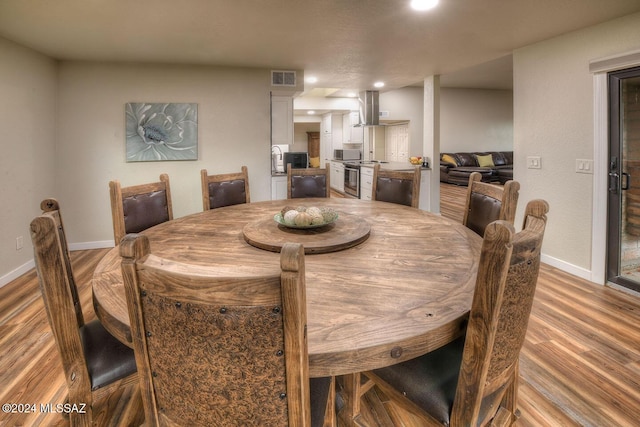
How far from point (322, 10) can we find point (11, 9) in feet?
7.31

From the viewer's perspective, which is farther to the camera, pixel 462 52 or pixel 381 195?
pixel 462 52

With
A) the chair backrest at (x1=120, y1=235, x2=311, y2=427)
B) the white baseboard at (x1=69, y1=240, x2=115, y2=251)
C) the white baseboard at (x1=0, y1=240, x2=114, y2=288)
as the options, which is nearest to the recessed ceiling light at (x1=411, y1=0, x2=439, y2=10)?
the chair backrest at (x1=120, y1=235, x2=311, y2=427)

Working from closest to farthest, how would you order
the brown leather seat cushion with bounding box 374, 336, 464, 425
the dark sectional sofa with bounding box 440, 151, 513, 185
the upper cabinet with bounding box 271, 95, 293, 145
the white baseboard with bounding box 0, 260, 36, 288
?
the brown leather seat cushion with bounding box 374, 336, 464, 425, the white baseboard with bounding box 0, 260, 36, 288, the upper cabinet with bounding box 271, 95, 293, 145, the dark sectional sofa with bounding box 440, 151, 513, 185

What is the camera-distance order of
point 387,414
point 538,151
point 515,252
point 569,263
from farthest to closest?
point 538,151 → point 569,263 → point 387,414 → point 515,252

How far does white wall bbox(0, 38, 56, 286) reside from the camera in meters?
3.29

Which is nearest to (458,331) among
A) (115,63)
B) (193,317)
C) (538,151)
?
(193,317)

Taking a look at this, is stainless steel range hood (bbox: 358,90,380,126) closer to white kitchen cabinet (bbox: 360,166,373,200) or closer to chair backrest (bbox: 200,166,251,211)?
white kitchen cabinet (bbox: 360,166,373,200)

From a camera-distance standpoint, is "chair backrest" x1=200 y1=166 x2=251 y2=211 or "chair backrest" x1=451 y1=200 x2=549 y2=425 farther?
"chair backrest" x1=200 y1=166 x2=251 y2=211

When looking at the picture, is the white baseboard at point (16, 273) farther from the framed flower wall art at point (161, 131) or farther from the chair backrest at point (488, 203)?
the chair backrest at point (488, 203)

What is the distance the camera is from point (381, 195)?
3.22 metres

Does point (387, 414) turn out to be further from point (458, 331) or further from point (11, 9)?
point (11, 9)

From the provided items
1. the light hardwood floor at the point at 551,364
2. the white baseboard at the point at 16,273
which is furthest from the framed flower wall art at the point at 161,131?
the light hardwood floor at the point at 551,364

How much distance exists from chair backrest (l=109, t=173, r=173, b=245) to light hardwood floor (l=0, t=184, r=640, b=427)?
83cm

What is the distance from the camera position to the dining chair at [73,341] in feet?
3.26
